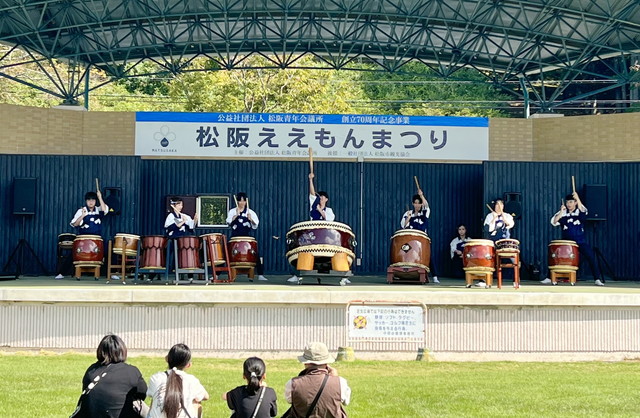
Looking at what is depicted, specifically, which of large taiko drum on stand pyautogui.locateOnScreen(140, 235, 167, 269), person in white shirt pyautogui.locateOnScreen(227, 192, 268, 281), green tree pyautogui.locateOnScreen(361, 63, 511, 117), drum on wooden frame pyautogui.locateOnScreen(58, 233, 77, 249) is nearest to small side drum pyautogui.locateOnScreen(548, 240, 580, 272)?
person in white shirt pyautogui.locateOnScreen(227, 192, 268, 281)

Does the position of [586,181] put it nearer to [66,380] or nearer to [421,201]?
[421,201]

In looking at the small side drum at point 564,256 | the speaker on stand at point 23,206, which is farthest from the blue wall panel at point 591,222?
the speaker on stand at point 23,206

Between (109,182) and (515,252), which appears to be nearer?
(515,252)

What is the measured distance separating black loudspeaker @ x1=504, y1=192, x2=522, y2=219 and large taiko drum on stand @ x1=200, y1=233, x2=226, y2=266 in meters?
5.39

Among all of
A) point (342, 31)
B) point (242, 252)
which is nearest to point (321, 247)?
point (242, 252)

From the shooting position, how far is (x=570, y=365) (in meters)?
13.6

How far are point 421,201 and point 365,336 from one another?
197 inches

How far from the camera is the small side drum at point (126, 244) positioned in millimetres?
17031

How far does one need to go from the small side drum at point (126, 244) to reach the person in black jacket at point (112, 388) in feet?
31.6

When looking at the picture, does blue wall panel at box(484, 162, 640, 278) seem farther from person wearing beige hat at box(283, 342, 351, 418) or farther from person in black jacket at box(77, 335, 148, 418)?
person in black jacket at box(77, 335, 148, 418)

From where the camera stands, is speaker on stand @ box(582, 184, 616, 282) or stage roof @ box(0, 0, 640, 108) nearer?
speaker on stand @ box(582, 184, 616, 282)

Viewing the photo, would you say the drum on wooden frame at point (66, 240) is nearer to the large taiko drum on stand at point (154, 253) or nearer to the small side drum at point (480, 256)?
the large taiko drum on stand at point (154, 253)

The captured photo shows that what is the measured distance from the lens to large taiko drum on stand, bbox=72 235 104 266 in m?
17.8

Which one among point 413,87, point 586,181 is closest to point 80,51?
point 586,181
